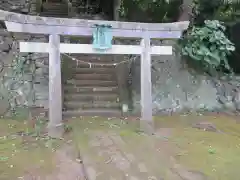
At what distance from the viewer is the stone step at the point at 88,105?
6773 millimetres

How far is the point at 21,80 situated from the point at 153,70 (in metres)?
3.32

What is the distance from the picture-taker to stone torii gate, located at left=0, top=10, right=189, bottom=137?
4785mm

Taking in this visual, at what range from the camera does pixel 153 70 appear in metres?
7.57

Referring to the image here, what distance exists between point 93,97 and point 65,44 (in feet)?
7.13

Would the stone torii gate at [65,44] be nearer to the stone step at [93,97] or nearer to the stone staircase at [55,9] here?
the stone step at [93,97]

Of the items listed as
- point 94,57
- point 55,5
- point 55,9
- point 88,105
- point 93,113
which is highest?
point 55,5

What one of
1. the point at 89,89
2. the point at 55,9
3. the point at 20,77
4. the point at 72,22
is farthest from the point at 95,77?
the point at 55,9

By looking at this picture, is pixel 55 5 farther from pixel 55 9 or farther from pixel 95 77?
pixel 95 77

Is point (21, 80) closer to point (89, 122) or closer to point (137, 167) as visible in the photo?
point (89, 122)

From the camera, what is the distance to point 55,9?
12.3 m

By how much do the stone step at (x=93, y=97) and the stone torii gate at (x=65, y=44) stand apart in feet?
5.87

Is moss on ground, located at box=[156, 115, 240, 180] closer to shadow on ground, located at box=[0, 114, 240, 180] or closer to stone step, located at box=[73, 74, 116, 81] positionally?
shadow on ground, located at box=[0, 114, 240, 180]

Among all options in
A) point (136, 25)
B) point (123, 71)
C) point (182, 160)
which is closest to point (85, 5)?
point (123, 71)

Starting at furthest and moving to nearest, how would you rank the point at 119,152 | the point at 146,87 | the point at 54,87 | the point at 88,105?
the point at 88,105
the point at 146,87
the point at 54,87
the point at 119,152
